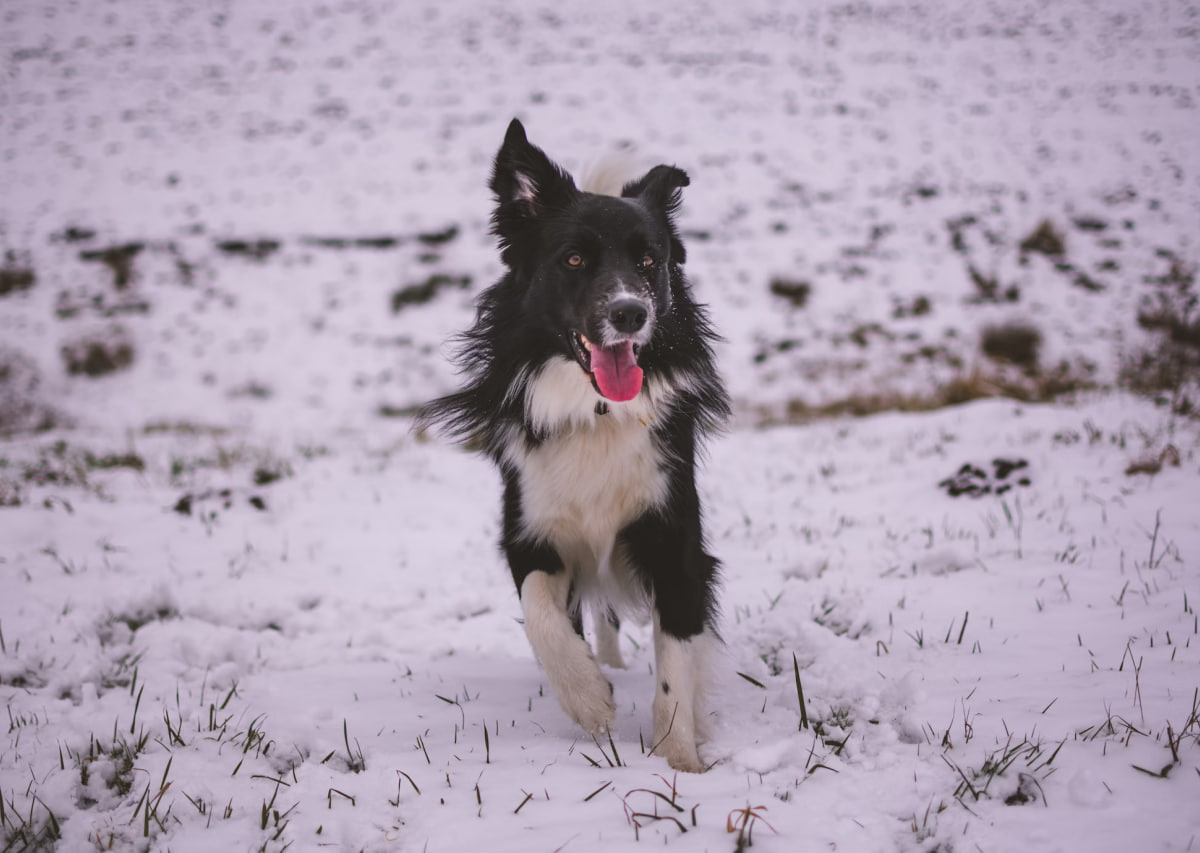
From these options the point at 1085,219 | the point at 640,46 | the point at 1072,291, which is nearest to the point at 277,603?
the point at 1072,291

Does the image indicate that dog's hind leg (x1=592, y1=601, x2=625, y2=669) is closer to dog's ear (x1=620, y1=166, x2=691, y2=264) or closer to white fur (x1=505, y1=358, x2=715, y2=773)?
white fur (x1=505, y1=358, x2=715, y2=773)

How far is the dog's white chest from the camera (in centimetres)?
264

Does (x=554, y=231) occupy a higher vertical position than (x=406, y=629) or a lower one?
higher

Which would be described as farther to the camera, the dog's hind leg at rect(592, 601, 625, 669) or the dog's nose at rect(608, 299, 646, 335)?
the dog's hind leg at rect(592, 601, 625, 669)

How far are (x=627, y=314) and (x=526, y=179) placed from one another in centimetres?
99

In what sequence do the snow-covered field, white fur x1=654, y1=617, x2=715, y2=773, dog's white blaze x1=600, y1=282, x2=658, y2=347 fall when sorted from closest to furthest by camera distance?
the snow-covered field
white fur x1=654, y1=617, x2=715, y2=773
dog's white blaze x1=600, y1=282, x2=658, y2=347

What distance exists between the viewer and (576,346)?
2717 millimetres

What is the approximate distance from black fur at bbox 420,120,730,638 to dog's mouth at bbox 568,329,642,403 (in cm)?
7

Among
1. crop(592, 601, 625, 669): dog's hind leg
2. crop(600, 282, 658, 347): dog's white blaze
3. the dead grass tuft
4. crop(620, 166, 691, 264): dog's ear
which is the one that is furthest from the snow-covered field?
crop(600, 282, 658, 347): dog's white blaze

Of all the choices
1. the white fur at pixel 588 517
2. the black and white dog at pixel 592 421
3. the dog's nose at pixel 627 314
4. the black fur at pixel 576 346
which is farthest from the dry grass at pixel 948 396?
the dog's nose at pixel 627 314

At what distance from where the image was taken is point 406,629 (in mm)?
3852

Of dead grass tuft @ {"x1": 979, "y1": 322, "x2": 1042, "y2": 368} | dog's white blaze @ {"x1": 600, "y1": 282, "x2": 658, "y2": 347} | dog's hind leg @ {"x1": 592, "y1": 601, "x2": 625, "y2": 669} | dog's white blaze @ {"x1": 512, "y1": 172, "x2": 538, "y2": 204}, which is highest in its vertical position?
dog's white blaze @ {"x1": 512, "y1": 172, "x2": 538, "y2": 204}

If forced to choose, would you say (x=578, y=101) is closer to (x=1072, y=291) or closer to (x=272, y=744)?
(x=1072, y=291)

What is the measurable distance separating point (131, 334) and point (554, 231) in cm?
1526
